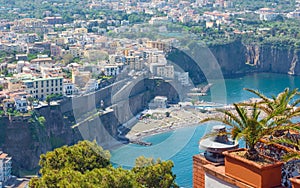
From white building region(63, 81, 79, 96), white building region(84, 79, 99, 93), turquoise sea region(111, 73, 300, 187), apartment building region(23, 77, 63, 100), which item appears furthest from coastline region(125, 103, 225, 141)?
apartment building region(23, 77, 63, 100)

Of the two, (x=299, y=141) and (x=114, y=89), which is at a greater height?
(x=299, y=141)

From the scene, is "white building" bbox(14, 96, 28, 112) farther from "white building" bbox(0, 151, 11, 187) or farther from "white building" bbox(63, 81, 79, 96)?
"white building" bbox(63, 81, 79, 96)

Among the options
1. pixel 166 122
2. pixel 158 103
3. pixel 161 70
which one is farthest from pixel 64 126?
pixel 161 70

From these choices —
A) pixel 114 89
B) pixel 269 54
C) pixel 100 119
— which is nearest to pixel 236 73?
pixel 269 54

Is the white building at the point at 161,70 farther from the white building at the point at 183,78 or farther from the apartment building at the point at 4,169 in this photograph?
the apartment building at the point at 4,169

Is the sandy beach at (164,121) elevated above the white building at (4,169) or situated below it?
below

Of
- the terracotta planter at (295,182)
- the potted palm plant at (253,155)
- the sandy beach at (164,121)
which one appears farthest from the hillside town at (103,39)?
the terracotta planter at (295,182)

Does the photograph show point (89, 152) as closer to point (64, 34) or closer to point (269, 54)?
point (64, 34)
